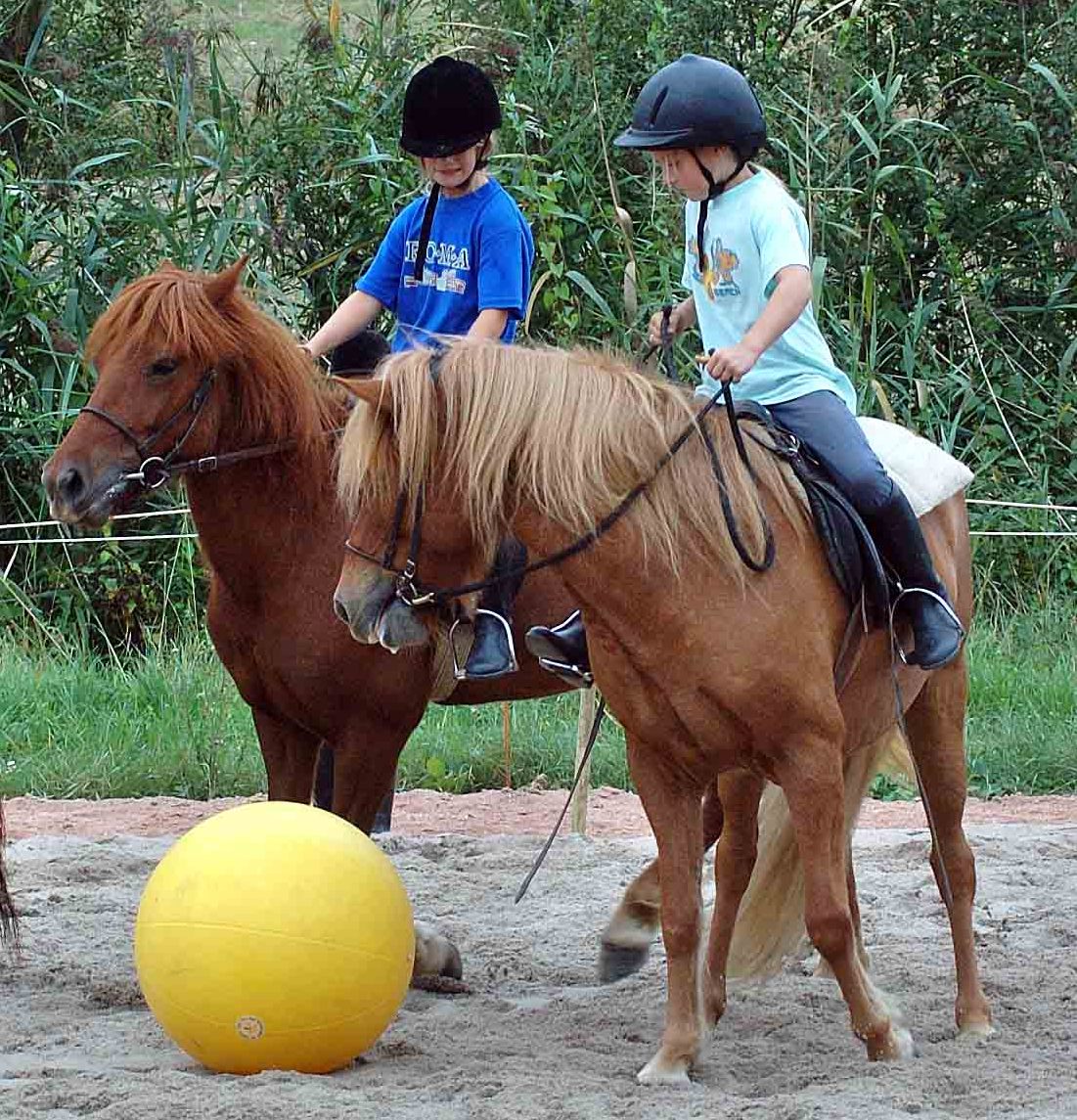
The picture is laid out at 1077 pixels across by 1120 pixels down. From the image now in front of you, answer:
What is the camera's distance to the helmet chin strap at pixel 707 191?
3.89m

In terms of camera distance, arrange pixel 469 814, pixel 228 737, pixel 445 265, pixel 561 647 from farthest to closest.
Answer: pixel 228 737, pixel 469 814, pixel 445 265, pixel 561 647

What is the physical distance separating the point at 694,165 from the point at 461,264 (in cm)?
111

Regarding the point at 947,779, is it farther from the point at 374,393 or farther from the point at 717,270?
the point at 374,393

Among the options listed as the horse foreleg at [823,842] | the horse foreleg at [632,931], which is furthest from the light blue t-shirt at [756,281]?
the horse foreleg at [632,931]

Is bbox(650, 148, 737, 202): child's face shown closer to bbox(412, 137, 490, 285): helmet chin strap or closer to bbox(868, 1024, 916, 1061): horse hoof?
bbox(412, 137, 490, 285): helmet chin strap

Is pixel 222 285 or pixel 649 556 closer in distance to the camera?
pixel 649 556

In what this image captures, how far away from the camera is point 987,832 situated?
6.22 meters

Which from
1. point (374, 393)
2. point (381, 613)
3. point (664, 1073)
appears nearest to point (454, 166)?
point (374, 393)

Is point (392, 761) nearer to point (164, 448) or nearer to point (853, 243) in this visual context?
point (164, 448)

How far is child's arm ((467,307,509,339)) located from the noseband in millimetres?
789

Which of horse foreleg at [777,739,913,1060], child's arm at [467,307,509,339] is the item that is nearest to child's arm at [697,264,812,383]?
horse foreleg at [777,739,913,1060]

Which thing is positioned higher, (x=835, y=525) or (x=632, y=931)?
(x=835, y=525)

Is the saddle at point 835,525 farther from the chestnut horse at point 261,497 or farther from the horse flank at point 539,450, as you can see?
the chestnut horse at point 261,497

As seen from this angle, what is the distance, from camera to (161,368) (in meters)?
4.20
